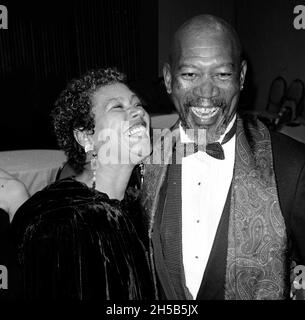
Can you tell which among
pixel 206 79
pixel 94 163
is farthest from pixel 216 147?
pixel 94 163

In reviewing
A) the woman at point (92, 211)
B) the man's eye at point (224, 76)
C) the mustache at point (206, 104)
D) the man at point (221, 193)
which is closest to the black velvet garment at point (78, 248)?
the woman at point (92, 211)

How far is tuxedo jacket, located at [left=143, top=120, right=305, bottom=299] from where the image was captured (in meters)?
1.30

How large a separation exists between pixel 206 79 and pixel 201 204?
18.7 inches

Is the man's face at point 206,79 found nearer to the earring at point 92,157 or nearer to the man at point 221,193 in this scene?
the man at point 221,193

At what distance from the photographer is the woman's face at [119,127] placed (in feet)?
4.97

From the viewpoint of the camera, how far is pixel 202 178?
1.54m

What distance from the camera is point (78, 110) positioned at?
1.58 metres

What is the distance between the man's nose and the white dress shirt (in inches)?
6.7

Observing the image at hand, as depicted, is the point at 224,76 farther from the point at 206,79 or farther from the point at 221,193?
the point at 221,193

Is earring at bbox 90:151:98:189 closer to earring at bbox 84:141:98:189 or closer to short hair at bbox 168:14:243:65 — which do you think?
earring at bbox 84:141:98:189

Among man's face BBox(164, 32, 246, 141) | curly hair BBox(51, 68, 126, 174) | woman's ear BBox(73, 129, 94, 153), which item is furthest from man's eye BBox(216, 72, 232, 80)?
woman's ear BBox(73, 129, 94, 153)

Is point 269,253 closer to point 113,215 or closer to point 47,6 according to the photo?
point 113,215
